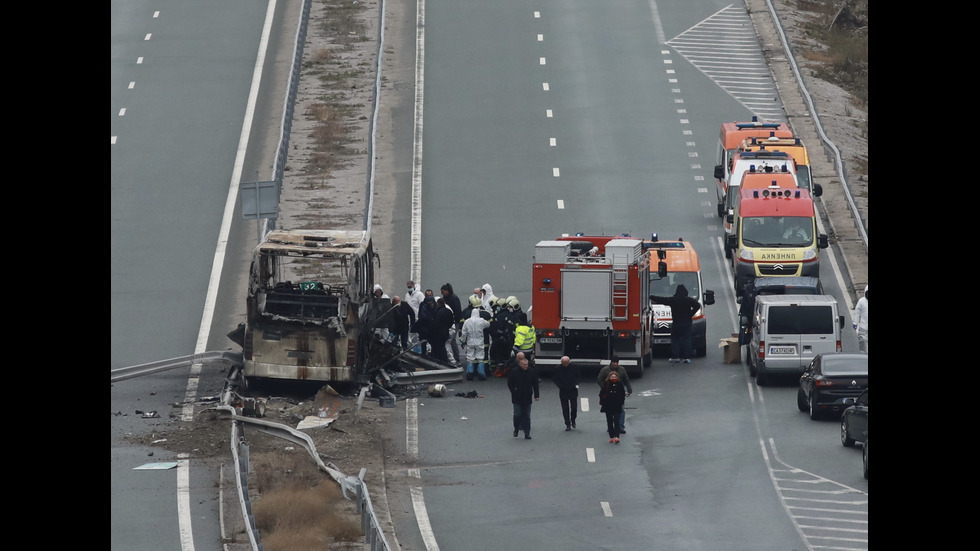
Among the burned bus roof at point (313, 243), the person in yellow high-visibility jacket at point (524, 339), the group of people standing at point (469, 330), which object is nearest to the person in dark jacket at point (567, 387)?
the person in yellow high-visibility jacket at point (524, 339)

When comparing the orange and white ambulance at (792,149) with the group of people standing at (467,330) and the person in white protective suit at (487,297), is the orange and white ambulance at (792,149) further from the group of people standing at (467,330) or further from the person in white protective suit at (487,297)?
the group of people standing at (467,330)

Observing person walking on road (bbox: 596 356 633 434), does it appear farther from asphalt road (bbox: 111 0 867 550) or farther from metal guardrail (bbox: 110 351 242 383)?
metal guardrail (bbox: 110 351 242 383)

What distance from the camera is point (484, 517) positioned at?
23281 mm

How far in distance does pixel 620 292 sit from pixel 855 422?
6.61m

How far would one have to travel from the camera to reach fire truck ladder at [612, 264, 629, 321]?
104 feet

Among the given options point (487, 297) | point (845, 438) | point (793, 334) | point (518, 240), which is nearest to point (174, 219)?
point (518, 240)

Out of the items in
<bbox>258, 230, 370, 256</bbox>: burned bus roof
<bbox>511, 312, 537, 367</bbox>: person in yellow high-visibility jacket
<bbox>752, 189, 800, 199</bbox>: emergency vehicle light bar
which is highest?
<bbox>752, 189, 800, 199</bbox>: emergency vehicle light bar

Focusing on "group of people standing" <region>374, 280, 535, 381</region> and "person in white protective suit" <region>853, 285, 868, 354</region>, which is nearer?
"group of people standing" <region>374, 280, 535, 381</region>

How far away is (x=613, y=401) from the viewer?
27.1 m

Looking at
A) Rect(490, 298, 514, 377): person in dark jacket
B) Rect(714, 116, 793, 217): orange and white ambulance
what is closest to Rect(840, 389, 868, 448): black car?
Rect(490, 298, 514, 377): person in dark jacket

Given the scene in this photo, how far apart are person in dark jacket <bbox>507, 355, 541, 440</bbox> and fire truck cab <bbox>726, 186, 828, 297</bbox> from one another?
11416 millimetres

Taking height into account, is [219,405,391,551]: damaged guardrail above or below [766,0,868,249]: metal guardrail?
below

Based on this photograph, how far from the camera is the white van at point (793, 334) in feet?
102
